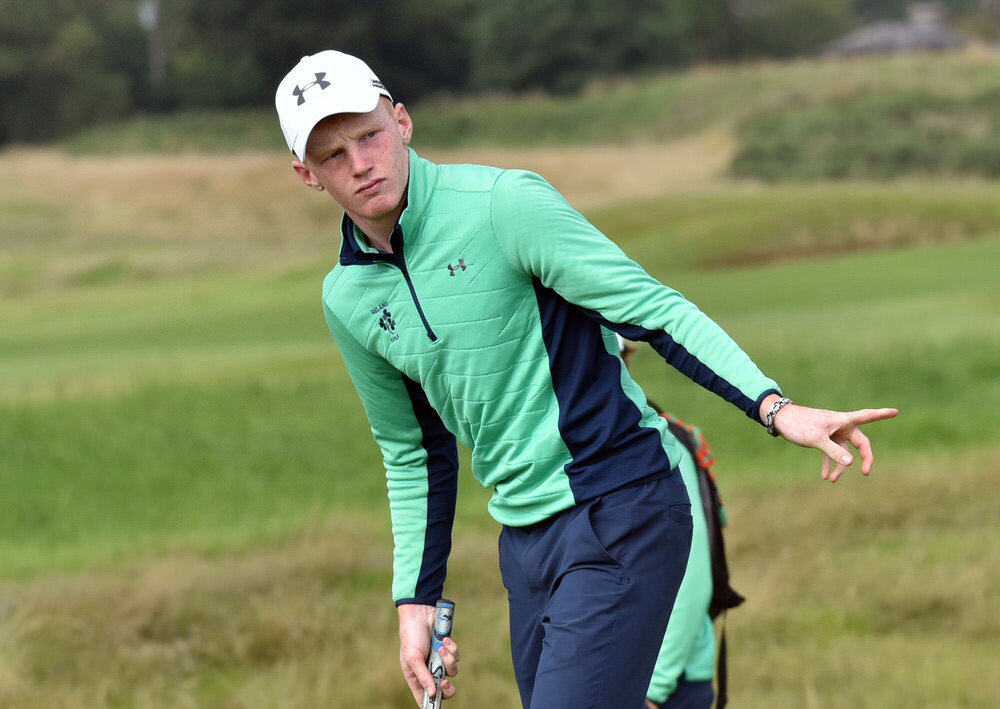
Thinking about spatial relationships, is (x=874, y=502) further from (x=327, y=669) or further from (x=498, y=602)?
(x=327, y=669)

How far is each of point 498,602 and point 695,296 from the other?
35.4 feet

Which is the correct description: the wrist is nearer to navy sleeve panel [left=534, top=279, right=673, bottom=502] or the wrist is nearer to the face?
navy sleeve panel [left=534, top=279, right=673, bottom=502]

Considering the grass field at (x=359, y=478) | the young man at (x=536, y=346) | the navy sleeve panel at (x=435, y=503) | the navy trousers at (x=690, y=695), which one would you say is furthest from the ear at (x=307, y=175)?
the grass field at (x=359, y=478)

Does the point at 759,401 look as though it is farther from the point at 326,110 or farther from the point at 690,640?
the point at 690,640

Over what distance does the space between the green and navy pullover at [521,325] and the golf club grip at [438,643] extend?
40cm

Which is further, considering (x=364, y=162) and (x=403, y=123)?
(x=403, y=123)

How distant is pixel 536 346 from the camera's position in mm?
A: 2693

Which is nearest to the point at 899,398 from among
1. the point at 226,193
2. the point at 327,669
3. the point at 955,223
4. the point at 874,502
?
the point at 874,502

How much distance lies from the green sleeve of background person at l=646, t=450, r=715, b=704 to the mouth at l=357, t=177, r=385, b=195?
1262 mm

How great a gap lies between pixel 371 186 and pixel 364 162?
5 cm

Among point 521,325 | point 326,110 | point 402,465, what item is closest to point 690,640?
point 402,465

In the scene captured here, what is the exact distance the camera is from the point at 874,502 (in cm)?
829

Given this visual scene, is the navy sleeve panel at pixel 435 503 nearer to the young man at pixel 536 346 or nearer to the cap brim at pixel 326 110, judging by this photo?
the young man at pixel 536 346

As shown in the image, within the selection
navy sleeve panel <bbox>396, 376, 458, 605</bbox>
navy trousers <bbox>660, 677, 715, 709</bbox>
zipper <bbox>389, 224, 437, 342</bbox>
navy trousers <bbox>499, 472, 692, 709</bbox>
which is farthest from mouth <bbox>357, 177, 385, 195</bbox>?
navy trousers <bbox>660, 677, 715, 709</bbox>
